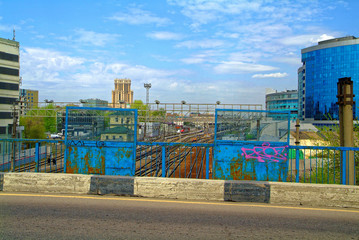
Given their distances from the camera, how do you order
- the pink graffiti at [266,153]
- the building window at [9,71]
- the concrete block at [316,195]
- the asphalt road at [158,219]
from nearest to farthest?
the asphalt road at [158,219]
the concrete block at [316,195]
the pink graffiti at [266,153]
the building window at [9,71]

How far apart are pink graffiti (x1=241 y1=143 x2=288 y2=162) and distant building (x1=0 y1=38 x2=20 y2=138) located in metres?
51.3

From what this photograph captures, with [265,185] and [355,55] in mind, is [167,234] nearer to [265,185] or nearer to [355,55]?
[265,185]

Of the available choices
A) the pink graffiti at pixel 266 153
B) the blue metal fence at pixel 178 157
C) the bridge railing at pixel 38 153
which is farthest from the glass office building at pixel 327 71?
the bridge railing at pixel 38 153

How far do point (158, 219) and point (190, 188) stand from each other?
55.8 inches

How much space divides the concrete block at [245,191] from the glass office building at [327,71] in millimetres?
88358

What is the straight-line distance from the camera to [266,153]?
7094 millimetres

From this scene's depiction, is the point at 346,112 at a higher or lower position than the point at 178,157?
higher

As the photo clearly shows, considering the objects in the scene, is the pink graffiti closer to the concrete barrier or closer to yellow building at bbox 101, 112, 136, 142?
the concrete barrier

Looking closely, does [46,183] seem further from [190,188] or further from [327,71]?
[327,71]

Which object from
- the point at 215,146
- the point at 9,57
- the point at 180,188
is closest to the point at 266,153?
the point at 215,146

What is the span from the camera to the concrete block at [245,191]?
6129 millimetres

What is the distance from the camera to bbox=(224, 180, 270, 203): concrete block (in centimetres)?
613

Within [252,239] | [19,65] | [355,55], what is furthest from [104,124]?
[355,55]

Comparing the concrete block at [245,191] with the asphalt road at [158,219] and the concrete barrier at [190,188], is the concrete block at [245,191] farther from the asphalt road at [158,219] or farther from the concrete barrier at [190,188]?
the asphalt road at [158,219]
